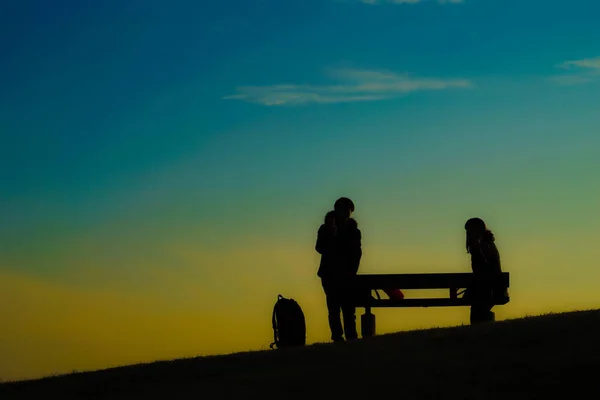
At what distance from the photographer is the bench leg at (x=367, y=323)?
15711 millimetres

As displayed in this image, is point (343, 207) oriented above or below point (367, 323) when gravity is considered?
above

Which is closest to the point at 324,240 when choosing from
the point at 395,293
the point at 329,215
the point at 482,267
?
the point at 329,215

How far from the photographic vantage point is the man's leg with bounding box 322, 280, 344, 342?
51.1 feet

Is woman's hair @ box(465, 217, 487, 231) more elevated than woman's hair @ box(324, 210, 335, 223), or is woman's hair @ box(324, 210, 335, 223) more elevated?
woman's hair @ box(324, 210, 335, 223)

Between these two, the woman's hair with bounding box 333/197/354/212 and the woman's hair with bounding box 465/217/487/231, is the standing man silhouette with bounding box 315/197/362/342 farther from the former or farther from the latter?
the woman's hair with bounding box 465/217/487/231

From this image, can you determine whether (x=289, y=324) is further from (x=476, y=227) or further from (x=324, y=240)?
(x=476, y=227)

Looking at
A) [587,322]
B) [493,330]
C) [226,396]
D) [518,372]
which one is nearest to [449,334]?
[493,330]

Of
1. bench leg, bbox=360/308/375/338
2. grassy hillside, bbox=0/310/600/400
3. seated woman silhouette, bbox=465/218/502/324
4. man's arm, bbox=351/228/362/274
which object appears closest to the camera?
grassy hillside, bbox=0/310/600/400

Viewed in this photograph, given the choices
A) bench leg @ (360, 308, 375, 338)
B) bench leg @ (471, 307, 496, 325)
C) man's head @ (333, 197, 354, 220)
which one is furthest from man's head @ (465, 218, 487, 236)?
bench leg @ (360, 308, 375, 338)

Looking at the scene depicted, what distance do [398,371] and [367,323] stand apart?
4430 millimetres

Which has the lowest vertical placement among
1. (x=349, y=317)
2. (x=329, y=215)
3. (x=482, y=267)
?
(x=349, y=317)

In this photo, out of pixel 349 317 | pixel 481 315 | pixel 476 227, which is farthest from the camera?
pixel 349 317

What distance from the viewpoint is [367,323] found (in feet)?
51.6

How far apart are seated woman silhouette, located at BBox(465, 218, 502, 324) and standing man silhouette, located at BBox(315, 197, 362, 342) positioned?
1774 mm
